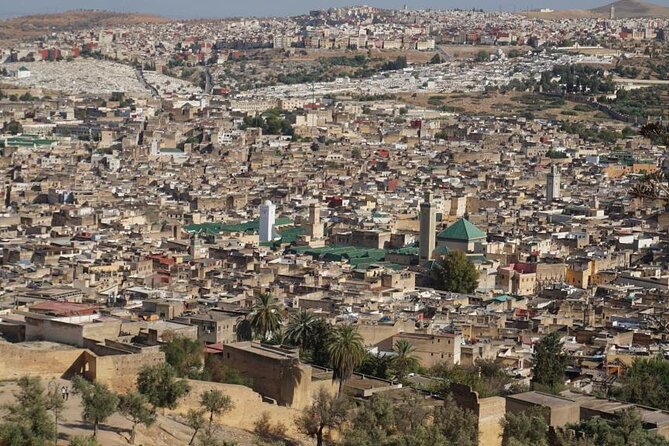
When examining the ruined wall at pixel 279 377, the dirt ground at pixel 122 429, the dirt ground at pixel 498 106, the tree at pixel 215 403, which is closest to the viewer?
the dirt ground at pixel 122 429

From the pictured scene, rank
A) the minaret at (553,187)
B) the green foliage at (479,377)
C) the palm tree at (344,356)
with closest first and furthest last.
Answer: the palm tree at (344,356), the green foliage at (479,377), the minaret at (553,187)

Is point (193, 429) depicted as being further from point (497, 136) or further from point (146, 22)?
point (146, 22)

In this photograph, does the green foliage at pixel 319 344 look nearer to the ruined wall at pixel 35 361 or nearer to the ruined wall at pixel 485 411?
the ruined wall at pixel 485 411

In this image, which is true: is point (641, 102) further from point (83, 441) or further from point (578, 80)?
point (83, 441)

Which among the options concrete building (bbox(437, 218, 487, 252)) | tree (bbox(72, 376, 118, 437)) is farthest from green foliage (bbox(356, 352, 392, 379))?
concrete building (bbox(437, 218, 487, 252))

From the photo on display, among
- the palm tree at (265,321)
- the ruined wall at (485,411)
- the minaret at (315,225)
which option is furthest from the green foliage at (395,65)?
the ruined wall at (485,411)

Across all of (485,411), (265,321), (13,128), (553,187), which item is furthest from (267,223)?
(13,128)

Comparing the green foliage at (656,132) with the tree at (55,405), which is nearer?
the green foliage at (656,132)
